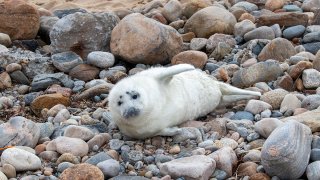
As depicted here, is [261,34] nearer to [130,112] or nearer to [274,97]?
[274,97]

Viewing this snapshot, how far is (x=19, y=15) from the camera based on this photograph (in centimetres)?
730

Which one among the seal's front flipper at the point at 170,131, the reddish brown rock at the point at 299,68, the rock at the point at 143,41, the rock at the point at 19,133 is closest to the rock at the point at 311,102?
the reddish brown rock at the point at 299,68

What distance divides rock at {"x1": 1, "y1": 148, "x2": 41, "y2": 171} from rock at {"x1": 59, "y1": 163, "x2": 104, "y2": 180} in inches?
14.9

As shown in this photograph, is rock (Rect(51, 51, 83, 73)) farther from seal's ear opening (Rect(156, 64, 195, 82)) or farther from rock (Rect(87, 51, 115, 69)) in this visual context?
seal's ear opening (Rect(156, 64, 195, 82))

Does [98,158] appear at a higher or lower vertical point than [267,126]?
lower

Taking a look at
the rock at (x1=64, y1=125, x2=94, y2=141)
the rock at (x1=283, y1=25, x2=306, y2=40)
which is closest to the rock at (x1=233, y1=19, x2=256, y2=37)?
the rock at (x1=283, y1=25, x2=306, y2=40)

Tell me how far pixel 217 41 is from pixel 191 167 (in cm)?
357

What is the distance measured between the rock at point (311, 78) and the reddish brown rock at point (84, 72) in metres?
2.28

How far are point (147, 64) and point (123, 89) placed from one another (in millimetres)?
2350

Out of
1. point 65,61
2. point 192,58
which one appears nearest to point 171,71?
point 192,58

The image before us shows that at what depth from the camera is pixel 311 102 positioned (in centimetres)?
502

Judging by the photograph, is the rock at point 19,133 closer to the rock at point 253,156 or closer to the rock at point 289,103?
the rock at point 253,156

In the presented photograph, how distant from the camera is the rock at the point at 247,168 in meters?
3.87

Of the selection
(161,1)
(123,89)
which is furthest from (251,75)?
(161,1)
